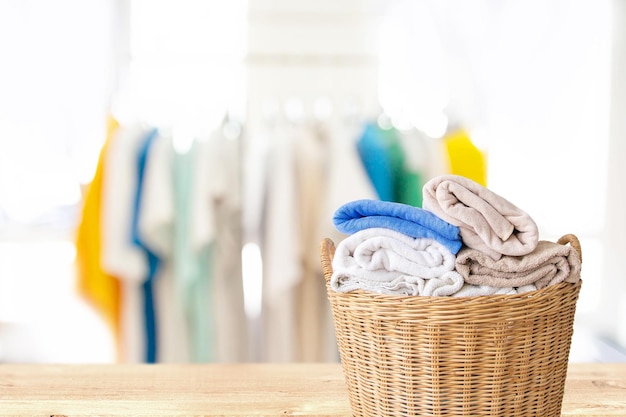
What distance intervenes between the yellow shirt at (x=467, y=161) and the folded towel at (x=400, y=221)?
4.00ft

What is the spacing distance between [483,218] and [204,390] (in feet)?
1.65

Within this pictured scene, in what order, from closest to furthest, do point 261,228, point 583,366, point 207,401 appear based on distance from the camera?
point 207,401
point 583,366
point 261,228

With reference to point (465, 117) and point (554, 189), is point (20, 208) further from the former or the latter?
point (554, 189)

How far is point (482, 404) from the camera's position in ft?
2.46

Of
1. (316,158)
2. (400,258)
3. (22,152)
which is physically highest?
(400,258)

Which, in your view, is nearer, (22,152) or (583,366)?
(583,366)

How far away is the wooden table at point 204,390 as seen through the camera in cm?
96

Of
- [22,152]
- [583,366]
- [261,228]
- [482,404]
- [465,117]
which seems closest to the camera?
[482,404]

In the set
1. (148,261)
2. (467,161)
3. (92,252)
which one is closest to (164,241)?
(148,261)

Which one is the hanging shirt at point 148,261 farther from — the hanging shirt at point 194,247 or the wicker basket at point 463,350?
the wicker basket at point 463,350

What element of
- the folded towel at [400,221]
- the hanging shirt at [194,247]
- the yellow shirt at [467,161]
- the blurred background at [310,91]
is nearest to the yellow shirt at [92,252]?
the hanging shirt at [194,247]

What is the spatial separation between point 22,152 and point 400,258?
2401 mm

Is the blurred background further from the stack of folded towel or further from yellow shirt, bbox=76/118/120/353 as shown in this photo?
the stack of folded towel

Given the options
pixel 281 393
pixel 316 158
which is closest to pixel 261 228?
pixel 316 158
